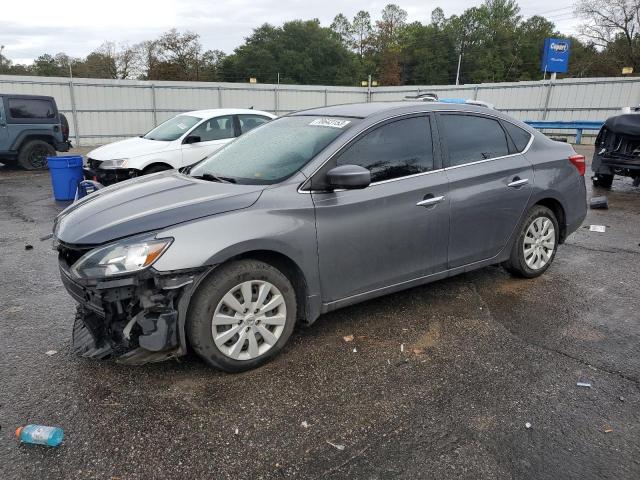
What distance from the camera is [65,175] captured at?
895cm

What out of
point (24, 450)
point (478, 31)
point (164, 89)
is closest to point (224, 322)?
point (24, 450)

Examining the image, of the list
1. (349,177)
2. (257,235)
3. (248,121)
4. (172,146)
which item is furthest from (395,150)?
(248,121)

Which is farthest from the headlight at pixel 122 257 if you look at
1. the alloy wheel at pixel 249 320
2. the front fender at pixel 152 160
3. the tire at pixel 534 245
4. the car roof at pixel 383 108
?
the front fender at pixel 152 160

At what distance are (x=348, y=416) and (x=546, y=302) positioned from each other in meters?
2.50

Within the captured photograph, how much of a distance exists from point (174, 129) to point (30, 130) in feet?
18.6

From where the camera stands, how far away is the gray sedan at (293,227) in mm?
2969

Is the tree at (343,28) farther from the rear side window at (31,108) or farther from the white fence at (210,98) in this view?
the rear side window at (31,108)

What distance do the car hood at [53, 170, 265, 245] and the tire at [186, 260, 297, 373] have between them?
0.41 m

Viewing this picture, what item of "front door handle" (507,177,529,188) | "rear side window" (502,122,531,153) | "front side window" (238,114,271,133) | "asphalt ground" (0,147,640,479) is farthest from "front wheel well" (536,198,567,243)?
"front side window" (238,114,271,133)

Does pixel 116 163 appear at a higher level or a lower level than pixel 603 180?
higher

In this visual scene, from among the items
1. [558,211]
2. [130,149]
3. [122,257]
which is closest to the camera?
[122,257]

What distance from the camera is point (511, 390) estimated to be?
3.08 metres

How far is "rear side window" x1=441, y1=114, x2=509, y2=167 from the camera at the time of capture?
13.8ft

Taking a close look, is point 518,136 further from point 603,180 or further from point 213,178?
point 603,180
